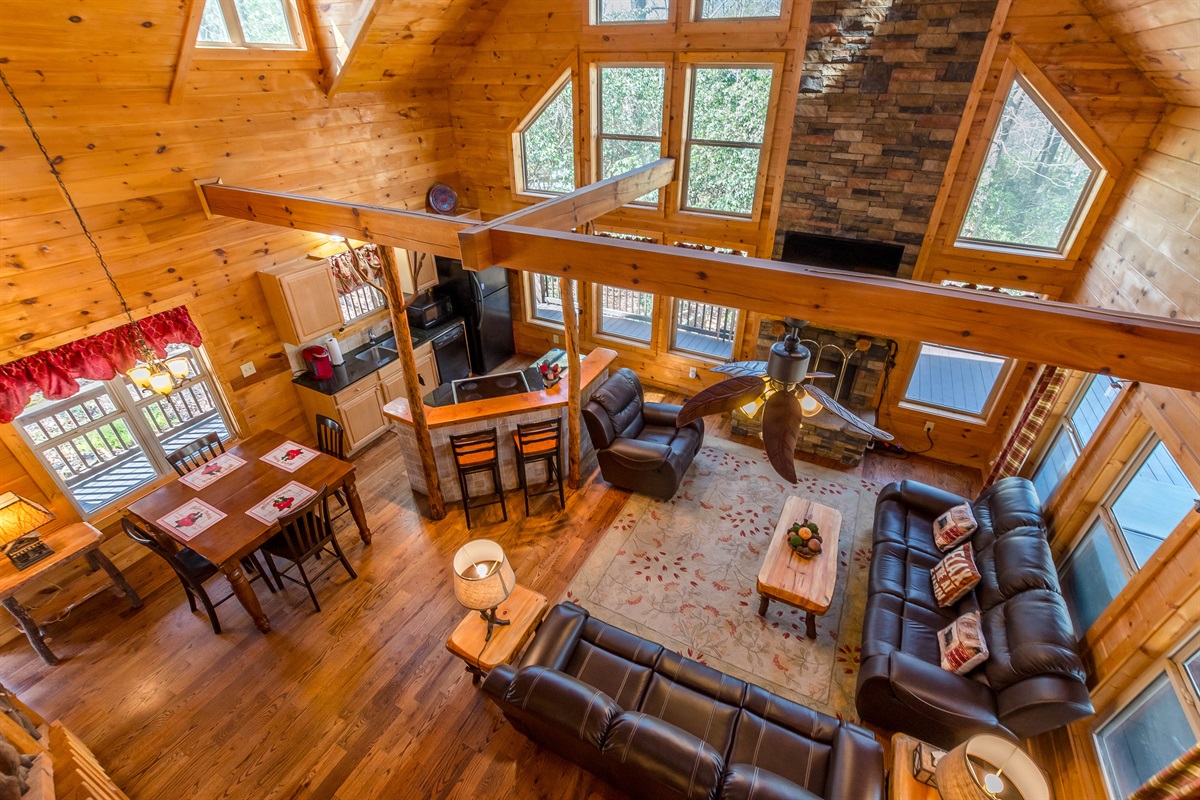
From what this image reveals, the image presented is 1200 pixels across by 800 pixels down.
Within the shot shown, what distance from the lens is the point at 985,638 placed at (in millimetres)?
3363

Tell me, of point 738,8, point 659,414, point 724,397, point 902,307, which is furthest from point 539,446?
point 738,8

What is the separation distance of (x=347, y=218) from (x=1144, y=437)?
5.51m

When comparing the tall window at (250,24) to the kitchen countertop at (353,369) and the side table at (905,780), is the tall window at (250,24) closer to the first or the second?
the kitchen countertop at (353,369)

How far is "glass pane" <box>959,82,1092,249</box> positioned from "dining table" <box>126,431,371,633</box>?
20.1 ft

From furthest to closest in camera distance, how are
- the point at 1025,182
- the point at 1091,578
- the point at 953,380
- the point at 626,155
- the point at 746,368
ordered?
1. the point at 953,380
2. the point at 626,155
3. the point at 1025,182
4. the point at 1091,578
5. the point at 746,368

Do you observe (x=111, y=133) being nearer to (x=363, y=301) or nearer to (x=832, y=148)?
(x=363, y=301)

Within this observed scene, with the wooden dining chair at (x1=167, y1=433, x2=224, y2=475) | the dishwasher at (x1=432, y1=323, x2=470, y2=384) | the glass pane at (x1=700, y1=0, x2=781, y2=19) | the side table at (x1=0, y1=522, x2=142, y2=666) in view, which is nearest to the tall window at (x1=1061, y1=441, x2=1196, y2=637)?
the glass pane at (x1=700, y1=0, x2=781, y2=19)

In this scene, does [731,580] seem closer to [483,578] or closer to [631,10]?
[483,578]

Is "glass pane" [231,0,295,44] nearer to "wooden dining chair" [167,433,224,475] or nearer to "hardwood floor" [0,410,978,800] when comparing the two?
"wooden dining chair" [167,433,224,475]

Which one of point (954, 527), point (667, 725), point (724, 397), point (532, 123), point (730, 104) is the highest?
point (730, 104)

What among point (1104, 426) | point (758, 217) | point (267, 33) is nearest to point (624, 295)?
point (758, 217)

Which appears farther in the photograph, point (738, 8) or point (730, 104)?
point (730, 104)

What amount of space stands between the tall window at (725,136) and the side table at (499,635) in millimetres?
4587

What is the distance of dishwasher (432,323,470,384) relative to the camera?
6.67m
